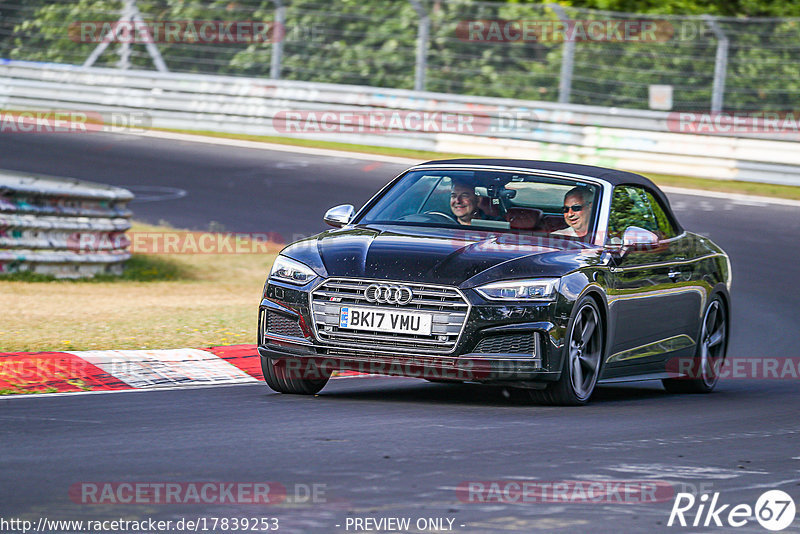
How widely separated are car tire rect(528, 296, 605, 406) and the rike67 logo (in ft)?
7.68

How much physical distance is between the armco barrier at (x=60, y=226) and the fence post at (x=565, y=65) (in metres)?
10.6

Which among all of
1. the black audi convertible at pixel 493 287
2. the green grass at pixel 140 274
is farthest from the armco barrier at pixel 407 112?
the black audi convertible at pixel 493 287

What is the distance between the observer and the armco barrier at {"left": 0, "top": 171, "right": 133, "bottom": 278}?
13922 millimetres

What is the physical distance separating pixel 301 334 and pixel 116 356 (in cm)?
190

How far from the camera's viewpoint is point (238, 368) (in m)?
9.72

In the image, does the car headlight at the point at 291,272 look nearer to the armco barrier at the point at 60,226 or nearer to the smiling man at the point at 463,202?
the smiling man at the point at 463,202

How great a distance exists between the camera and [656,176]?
22609 mm

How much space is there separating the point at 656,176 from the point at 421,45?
481 cm

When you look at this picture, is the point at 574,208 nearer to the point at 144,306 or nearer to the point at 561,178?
the point at 561,178

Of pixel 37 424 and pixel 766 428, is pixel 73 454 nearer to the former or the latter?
pixel 37 424

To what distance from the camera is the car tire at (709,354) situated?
10.1 m

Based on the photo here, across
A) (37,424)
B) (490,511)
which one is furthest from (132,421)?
(490,511)

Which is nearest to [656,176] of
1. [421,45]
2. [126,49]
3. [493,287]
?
[421,45]

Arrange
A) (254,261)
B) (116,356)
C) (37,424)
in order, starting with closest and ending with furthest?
(37,424) → (116,356) → (254,261)
